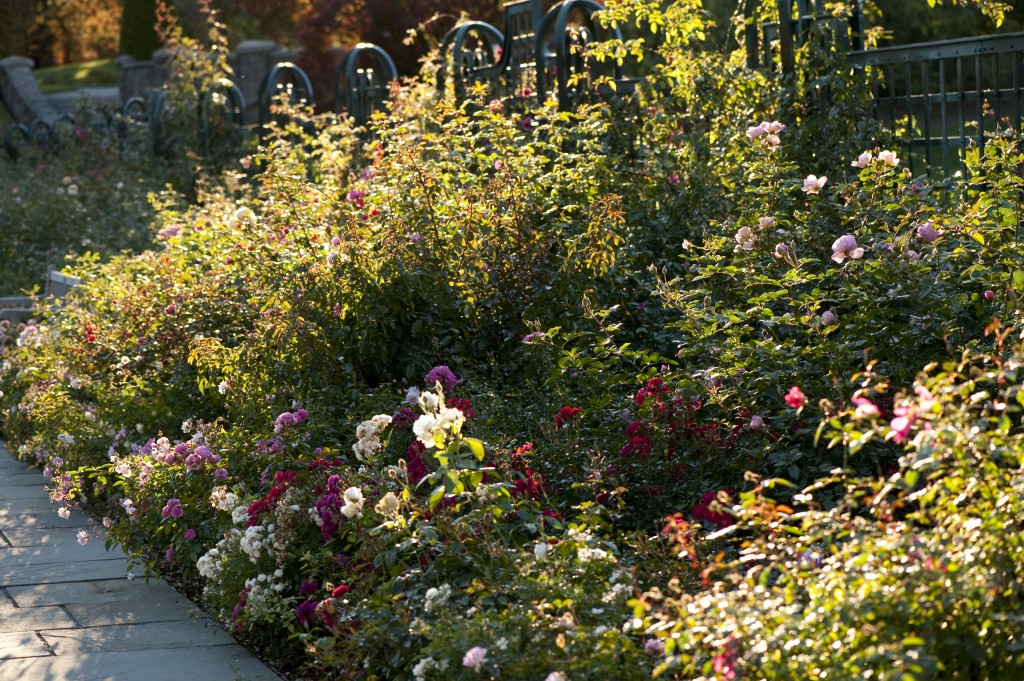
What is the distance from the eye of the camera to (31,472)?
615 centimetres

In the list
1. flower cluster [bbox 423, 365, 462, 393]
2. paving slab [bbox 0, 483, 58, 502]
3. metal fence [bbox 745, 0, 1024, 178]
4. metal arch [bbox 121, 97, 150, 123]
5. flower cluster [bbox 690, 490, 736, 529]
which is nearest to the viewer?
flower cluster [bbox 690, 490, 736, 529]

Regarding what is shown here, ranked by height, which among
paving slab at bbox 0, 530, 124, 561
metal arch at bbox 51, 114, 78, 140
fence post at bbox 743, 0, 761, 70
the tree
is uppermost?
the tree

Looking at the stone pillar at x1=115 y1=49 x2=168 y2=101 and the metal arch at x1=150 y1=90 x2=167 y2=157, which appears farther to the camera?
the stone pillar at x1=115 y1=49 x2=168 y2=101

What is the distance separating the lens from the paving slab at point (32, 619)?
3889 mm

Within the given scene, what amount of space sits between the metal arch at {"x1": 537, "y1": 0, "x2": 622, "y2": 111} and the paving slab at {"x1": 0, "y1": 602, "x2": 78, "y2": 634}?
17.5ft

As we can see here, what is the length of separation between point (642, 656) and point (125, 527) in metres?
2.53

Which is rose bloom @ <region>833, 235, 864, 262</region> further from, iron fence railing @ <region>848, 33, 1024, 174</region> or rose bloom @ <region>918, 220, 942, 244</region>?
iron fence railing @ <region>848, 33, 1024, 174</region>

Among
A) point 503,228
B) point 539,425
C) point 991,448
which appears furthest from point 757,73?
point 991,448

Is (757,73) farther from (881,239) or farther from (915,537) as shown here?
(915,537)

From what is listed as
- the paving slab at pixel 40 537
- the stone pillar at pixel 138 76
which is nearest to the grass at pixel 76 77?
the stone pillar at pixel 138 76

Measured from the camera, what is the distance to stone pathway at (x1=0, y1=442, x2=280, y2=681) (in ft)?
11.5

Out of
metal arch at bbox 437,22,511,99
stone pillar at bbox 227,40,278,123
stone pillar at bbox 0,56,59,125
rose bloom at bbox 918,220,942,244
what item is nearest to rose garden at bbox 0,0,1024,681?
rose bloom at bbox 918,220,942,244

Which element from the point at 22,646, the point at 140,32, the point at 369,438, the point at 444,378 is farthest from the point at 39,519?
the point at 140,32

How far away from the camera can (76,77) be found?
33.8 metres
